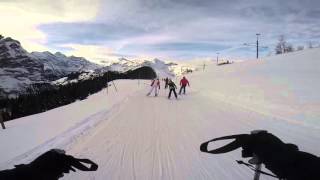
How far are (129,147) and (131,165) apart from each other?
6.83 feet

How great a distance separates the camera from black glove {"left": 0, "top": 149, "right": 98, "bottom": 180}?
302cm

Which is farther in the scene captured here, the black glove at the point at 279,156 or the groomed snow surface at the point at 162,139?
the groomed snow surface at the point at 162,139

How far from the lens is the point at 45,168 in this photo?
11.0 feet

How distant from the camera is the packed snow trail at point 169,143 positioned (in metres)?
8.12

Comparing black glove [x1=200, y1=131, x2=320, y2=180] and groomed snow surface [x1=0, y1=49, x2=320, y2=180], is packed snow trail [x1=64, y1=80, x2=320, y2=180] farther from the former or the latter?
black glove [x1=200, y1=131, x2=320, y2=180]

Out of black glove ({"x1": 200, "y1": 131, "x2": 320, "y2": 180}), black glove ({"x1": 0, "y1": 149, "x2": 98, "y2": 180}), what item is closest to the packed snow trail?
black glove ({"x1": 200, "y1": 131, "x2": 320, "y2": 180})

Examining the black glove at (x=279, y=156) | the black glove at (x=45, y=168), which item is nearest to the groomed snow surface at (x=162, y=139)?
the black glove at (x=279, y=156)

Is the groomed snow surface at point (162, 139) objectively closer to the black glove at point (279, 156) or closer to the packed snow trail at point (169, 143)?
the packed snow trail at point (169, 143)

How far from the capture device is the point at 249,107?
888 inches

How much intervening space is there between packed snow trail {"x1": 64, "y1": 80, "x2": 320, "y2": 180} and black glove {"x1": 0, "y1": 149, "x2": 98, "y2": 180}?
13.7 feet

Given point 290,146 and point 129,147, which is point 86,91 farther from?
point 290,146

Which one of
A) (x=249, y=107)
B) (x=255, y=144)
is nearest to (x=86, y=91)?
(x=249, y=107)

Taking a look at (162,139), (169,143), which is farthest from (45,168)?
(162,139)

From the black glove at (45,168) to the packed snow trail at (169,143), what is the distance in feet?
13.7
